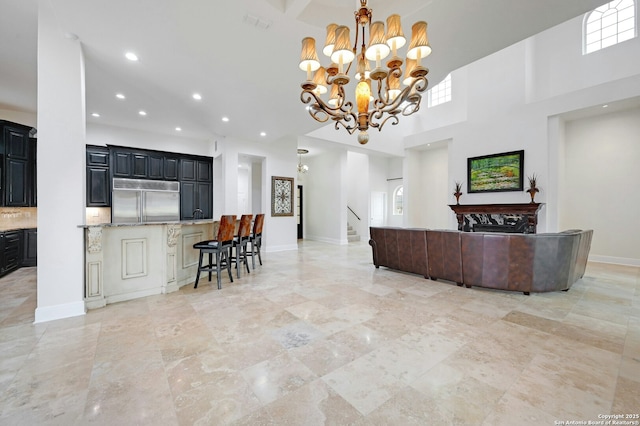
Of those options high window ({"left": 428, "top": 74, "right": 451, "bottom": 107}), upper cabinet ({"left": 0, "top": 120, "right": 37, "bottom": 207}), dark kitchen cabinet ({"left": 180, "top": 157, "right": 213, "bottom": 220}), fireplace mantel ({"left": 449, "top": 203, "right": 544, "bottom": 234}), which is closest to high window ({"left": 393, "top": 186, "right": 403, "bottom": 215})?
fireplace mantel ({"left": 449, "top": 203, "right": 544, "bottom": 234})

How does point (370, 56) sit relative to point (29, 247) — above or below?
above

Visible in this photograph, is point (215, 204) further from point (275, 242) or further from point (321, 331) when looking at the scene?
point (321, 331)

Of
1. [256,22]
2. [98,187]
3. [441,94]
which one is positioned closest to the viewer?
[256,22]

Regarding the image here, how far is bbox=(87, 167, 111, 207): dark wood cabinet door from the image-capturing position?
224 inches

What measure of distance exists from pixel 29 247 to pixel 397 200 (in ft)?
34.5

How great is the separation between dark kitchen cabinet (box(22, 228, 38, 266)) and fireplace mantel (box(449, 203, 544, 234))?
31.8 ft

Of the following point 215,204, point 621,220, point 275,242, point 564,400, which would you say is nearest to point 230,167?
point 215,204

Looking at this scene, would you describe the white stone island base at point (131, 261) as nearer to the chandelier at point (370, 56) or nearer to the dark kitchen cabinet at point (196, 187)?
the chandelier at point (370, 56)

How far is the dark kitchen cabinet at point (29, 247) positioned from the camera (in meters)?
→ 4.94

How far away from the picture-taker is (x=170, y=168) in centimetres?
658

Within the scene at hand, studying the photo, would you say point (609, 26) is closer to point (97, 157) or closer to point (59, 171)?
point (59, 171)

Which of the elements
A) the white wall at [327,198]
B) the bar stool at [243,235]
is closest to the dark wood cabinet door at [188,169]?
the bar stool at [243,235]

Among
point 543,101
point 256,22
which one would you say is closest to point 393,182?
point 543,101

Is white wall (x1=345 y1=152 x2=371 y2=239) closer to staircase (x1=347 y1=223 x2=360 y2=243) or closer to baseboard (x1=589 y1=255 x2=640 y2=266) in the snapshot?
staircase (x1=347 y1=223 x2=360 y2=243)
